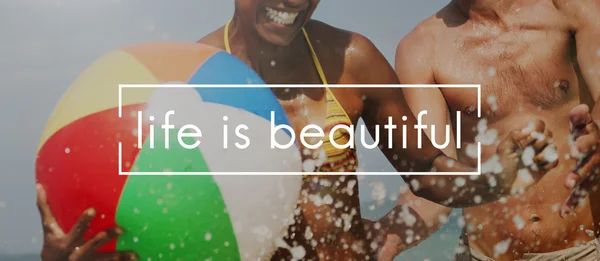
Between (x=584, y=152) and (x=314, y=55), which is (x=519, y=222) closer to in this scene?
(x=584, y=152)

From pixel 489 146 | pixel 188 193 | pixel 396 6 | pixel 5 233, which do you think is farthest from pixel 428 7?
pixel 5 233

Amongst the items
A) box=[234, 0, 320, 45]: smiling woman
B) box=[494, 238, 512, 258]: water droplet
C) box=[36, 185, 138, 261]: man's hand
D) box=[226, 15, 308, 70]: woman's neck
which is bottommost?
box=[494, 238, 512, 258]: water droplet

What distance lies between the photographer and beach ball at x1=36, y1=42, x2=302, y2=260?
4.92 ft

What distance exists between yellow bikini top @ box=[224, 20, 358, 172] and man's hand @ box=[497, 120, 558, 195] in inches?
16.6

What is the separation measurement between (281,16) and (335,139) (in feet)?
1.18

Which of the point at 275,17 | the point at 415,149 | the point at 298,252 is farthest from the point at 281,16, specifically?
the point at 298,252

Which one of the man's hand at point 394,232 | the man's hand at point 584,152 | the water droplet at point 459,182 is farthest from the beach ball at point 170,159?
the man's hand at point 584,152

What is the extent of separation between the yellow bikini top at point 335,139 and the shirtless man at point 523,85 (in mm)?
250

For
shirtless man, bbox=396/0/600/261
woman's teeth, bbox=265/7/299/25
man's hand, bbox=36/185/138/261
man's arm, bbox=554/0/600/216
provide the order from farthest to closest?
shirtless man, bbox=396/0/600/261 → man's arm, bbox=554/0/600/216 → woman's teeth, bbox=265/7/299/25 → man's hand, bbox=36/185/138/261

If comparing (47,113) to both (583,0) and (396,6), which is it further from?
(583,0)

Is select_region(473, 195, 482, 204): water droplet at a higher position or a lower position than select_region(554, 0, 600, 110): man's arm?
lower

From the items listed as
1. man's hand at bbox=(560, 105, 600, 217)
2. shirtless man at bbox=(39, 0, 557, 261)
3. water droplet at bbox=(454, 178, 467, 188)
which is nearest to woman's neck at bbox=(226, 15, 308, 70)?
shirtless man at bbox=(39, 0, 557, 261)

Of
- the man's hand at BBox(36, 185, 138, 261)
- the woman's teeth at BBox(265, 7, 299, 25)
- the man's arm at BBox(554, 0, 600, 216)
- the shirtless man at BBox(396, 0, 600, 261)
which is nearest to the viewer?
the man's hand at BBox(36, 185, 138, 261)

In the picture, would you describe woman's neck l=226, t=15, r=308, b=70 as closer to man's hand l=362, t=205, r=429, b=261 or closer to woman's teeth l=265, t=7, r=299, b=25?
woman's teeth l=265, t=7, r=299, b=25
